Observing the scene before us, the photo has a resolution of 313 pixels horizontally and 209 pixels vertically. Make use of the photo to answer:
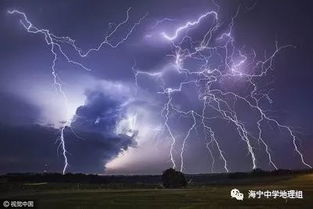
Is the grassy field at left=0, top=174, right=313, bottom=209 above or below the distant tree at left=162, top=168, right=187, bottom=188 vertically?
below

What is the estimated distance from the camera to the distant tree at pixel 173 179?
245ft

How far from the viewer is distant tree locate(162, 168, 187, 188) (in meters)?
74.8

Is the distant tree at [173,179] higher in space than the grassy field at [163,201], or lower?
higher

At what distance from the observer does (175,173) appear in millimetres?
75812

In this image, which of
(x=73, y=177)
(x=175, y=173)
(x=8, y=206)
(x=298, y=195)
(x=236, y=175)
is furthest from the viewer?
(x=73, y=177)

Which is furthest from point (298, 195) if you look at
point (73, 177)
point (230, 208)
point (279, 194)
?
point (73, 177)

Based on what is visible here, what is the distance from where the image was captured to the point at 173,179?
74688 millimetres

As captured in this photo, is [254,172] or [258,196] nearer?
[258,196]

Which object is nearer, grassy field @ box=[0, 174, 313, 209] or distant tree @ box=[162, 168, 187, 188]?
grassy field @ box=[0, 174, 313, 209]

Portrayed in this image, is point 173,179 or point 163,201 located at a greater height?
point 173,179

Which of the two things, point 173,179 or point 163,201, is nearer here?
point 163,201

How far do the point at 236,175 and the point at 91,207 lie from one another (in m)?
90.9

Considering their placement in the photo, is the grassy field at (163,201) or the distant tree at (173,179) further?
the distant tree at (173,179)

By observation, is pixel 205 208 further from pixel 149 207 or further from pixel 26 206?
pixel 26 206
